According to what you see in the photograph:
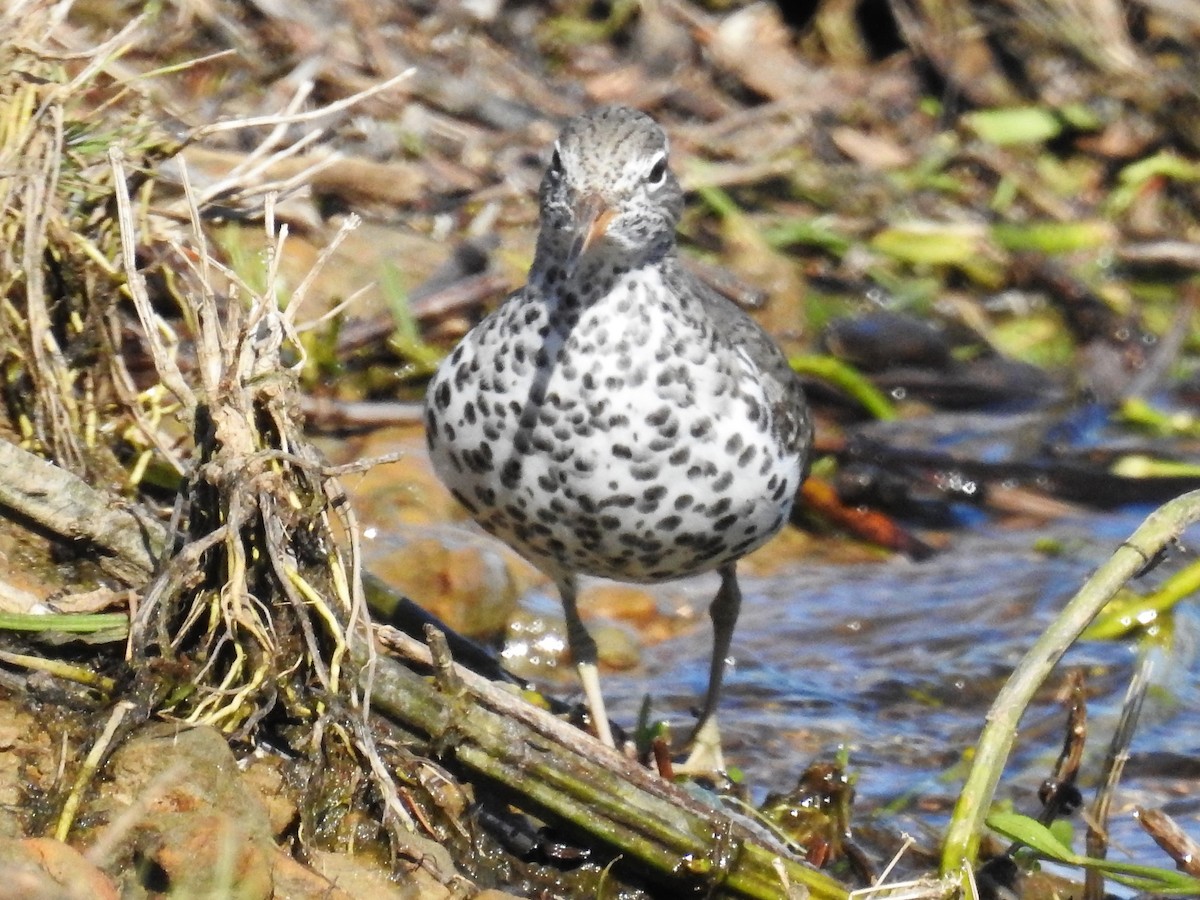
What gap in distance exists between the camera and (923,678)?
7.69 meters

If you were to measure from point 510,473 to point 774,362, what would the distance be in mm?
1179

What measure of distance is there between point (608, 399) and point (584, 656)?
4.16ft

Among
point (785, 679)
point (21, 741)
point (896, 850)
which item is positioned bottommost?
point (785, 679)

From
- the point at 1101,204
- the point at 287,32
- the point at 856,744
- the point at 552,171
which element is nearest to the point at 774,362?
the point at 552,171

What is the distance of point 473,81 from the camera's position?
1078 centimetres

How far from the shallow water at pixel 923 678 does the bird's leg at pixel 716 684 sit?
18 cm

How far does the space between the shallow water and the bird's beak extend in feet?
7.01

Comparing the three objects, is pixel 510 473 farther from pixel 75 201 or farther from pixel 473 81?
Answer: pixel 473 81

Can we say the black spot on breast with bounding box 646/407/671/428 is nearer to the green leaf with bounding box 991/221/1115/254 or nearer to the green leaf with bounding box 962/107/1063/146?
the green leaf with bounding box 991/221/1115/254

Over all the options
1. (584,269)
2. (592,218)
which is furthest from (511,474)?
(592,218)

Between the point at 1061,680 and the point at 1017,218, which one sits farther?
the point at 1017,218

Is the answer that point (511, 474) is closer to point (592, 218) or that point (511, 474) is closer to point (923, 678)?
point (592, 218)

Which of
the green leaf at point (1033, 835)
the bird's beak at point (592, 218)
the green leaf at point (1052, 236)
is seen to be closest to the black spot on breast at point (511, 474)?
the bird's beak at point (592, 218)

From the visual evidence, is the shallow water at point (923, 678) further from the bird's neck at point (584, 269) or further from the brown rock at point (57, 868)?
the brown rock at point (57, 868)
